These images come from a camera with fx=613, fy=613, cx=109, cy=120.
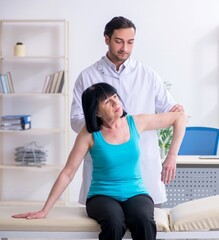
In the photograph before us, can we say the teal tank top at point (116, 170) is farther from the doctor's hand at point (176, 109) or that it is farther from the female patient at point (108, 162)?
the doctor's hand at point (176, 109)

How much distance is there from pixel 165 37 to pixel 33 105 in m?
1.47

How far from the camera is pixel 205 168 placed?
14.1 ft

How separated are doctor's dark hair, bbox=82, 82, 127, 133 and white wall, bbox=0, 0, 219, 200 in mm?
3509

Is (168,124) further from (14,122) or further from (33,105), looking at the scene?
(33,105)

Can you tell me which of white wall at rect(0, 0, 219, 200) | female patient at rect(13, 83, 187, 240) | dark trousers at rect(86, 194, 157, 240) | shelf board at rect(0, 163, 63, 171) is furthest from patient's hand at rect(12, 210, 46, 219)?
white wall at rect(0, 0, 219, 200)

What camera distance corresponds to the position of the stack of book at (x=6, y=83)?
19.4ft

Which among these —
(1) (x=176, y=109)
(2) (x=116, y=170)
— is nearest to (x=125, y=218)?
(2) (x=116, y=170)

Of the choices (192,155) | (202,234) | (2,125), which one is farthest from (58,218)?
(2,125)

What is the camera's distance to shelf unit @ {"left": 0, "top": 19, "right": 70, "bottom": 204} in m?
6.09

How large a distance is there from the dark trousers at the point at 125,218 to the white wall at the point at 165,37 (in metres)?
3.67

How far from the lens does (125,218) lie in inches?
95.2

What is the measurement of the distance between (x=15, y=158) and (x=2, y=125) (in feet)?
1.34

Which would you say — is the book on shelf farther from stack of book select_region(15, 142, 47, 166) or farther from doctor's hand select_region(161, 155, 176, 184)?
doctor's hand select_region(161, 155, 176, 184)

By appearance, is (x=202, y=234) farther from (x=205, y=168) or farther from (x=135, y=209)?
(x=205, y=168)
